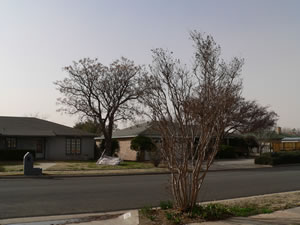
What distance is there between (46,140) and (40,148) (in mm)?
981

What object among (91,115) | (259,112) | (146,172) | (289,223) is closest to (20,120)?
(91,115)

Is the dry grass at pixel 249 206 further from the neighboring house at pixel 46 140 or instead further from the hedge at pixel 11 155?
the neighboring house at pixel 46 140

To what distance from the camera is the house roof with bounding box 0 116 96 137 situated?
33584 millimetres

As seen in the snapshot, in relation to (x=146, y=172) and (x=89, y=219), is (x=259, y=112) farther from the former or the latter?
(x=89, y=219)

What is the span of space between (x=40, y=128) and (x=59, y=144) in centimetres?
264

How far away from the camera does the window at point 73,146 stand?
35844 mm

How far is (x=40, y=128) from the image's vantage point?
35.9 metres

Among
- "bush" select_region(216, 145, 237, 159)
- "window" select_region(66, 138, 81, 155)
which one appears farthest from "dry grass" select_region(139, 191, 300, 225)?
"bush" select_region(216, 145, 237, 159)

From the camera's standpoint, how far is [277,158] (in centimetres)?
3170

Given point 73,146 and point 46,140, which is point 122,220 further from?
point 73,146

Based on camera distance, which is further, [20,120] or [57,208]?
[20,120]

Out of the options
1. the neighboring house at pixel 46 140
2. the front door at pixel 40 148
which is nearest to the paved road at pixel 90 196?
the neighboring house at pixel 46 140

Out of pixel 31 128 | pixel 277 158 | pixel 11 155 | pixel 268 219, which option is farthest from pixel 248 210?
pixel 31 128

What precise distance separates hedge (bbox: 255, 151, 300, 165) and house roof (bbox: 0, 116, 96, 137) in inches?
675
